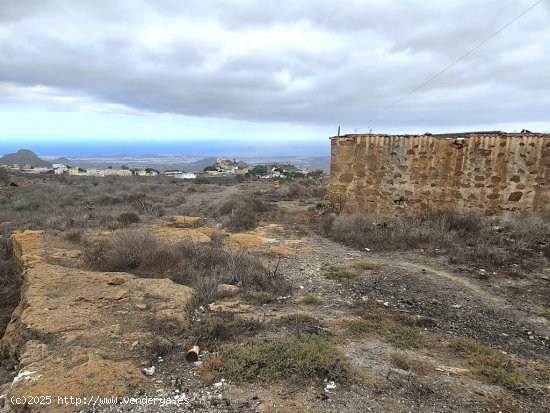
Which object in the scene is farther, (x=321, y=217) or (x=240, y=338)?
(x=321, y=217)

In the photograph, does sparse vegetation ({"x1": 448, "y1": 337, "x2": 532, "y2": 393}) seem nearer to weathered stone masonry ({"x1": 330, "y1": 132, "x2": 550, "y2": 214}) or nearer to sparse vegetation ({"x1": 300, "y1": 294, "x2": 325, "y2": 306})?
sparse vegetation ({"x1": 300, "y1": 294, "x2": 325, "y2": 306})

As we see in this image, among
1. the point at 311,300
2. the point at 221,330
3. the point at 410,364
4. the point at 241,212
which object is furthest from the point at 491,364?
the point at 241,212

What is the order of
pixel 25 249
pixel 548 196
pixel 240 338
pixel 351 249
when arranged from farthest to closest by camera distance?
pixel 548 196
pixel 351 249
pixel 25 249
pixel 240 338

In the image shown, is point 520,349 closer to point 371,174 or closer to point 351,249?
point 351,249

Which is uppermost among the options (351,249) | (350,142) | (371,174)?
(350,142)

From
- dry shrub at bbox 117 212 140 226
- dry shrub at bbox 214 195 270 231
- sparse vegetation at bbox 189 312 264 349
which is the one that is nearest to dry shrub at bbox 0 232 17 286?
dry shrub at bbox 117 212 140 226

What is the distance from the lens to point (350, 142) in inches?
455

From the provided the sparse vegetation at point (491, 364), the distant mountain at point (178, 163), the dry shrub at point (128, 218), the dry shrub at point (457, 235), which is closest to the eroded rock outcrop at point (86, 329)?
the sparse vegetation at point (491, 364)

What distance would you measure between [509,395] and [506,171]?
798cm

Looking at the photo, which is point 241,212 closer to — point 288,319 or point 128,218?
point 128,218

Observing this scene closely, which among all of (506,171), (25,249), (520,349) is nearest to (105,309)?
(25,249)

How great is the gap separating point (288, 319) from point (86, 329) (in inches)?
88.6

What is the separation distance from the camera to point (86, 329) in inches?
170

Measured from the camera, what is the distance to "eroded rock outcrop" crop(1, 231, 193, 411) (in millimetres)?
3389
